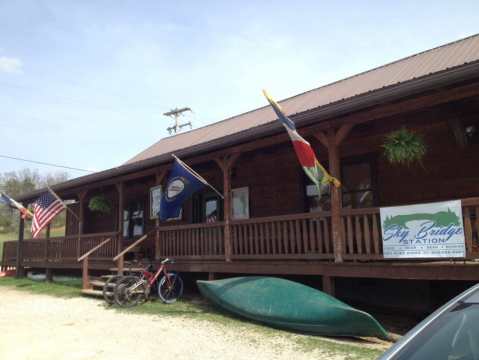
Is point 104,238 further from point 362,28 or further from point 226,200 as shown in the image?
point 362,28

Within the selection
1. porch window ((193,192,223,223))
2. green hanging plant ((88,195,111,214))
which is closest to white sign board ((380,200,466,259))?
porch window ((193,192,223,223))

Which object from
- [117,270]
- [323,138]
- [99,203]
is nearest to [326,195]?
[323,138]

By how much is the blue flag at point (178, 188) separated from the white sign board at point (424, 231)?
438 cm

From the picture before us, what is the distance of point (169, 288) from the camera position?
10.6m

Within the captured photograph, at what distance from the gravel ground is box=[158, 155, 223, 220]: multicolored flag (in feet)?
9.08

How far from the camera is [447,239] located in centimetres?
677

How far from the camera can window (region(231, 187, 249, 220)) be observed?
42.7 feet

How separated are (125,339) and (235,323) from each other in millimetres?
1995

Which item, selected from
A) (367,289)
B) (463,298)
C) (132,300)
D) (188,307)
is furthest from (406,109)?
(132,300)

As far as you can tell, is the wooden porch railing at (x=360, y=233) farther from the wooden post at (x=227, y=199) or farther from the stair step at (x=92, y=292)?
the stair step at (x=92, y=292)

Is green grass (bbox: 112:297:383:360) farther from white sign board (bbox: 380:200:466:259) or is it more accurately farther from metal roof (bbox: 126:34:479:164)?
metal roof (bbox: 126:34:479:164)

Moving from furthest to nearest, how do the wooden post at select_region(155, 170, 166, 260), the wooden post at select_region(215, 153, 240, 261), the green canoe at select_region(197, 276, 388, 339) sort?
1. the wooden post at select_region(155, 170, 166, 260)
2. the wooden post at select_region(215, 153, 240, 261)
3. the green canoe at select_region(197, 276, 388, 339)

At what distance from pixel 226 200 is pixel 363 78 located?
6.29 m

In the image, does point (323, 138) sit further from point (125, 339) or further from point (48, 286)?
point (48, 286)
